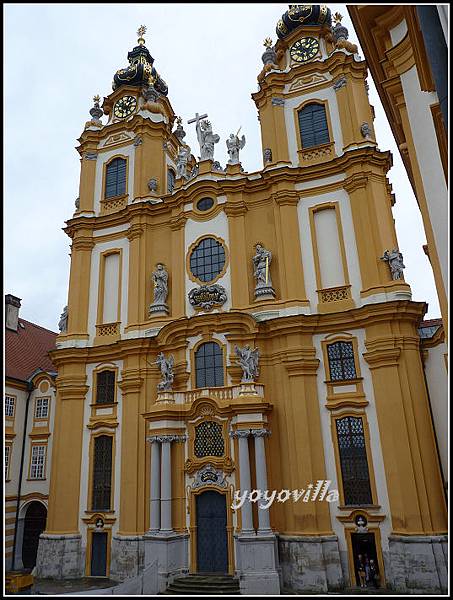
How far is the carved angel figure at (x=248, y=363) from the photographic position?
59.9 ft

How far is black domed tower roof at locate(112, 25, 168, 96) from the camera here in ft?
90.1

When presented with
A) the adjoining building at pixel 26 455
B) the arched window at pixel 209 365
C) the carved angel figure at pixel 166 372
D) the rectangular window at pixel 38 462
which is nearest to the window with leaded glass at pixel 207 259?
the arched window at pixel 209 365

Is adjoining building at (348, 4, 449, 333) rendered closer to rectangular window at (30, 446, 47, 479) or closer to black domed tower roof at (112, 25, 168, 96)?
black domed tower roof at (112, 25, 168, 96)

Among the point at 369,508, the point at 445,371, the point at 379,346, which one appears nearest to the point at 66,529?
the point at 369,508

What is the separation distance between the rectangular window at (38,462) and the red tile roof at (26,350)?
3.62 m

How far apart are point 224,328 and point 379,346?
5.85m

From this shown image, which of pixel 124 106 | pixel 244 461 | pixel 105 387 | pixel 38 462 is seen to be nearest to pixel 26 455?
pixel 38 462

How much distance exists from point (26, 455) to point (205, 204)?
47.2ft

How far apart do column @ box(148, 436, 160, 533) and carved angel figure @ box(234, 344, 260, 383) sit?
13.4 feet

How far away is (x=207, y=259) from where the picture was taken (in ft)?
71.2

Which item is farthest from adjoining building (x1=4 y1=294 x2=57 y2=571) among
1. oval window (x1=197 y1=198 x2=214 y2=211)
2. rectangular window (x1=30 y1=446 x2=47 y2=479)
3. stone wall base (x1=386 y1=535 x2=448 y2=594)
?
stone wall base (x1=386 y1=535 x2=448 y2=594)

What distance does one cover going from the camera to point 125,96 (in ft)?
88.9

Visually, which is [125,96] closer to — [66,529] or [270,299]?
[270,299]

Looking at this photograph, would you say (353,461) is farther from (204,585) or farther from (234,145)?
(234,145)
